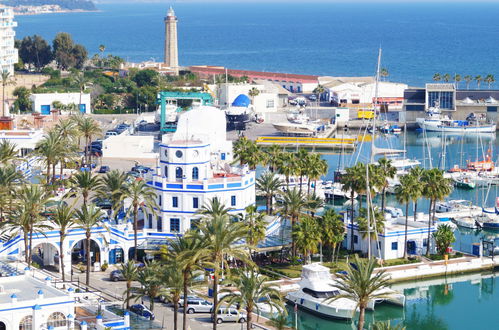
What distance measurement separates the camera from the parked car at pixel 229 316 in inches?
2320

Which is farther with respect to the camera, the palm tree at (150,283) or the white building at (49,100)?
the white building at (49,100)

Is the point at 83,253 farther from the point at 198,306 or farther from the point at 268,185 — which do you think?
the point at 268,185

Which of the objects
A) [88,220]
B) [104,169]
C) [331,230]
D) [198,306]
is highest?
[104,169]

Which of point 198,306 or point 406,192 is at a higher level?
point 406,192

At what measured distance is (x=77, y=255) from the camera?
70750 mm

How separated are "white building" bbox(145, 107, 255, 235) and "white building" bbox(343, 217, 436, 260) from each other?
8050 mm

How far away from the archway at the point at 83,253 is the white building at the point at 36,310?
61.9 feet

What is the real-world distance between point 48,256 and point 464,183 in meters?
46.5

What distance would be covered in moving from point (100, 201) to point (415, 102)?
74391 millimetres

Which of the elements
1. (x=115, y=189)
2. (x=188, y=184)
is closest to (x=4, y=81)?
(x=115, y=189)

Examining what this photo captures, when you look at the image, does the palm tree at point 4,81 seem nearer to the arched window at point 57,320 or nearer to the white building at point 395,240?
the white building at point 395,240

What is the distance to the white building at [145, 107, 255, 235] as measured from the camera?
73.4 meters

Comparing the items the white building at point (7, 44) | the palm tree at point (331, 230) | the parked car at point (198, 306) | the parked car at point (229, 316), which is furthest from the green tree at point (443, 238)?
the white building at point (7, 44)

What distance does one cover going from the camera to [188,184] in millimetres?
73438
